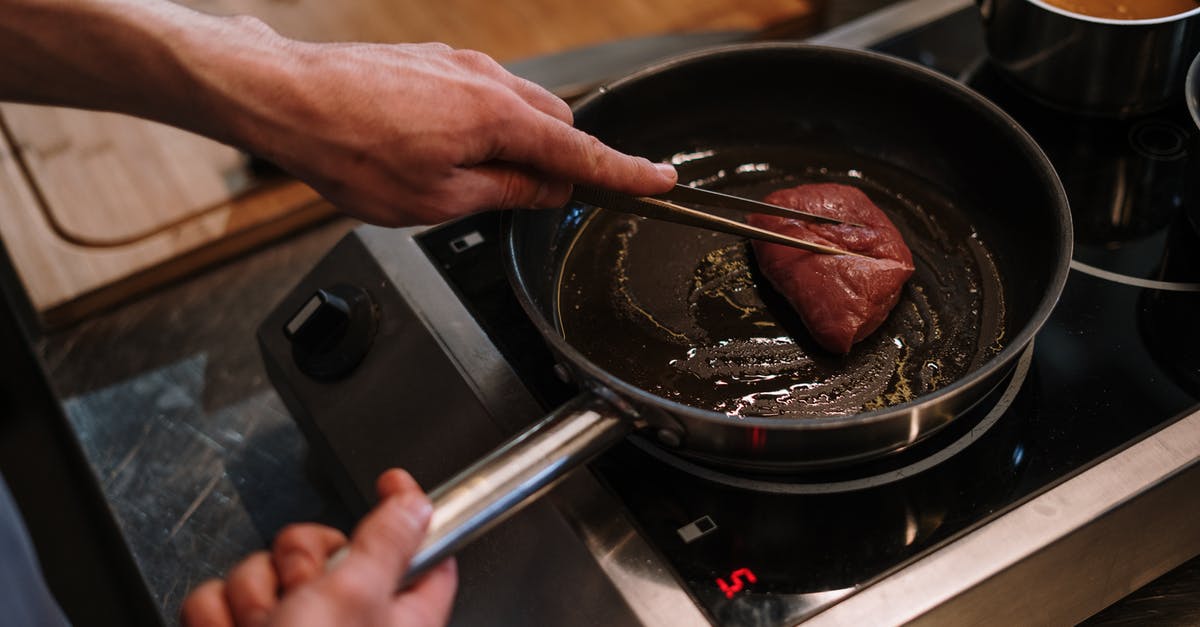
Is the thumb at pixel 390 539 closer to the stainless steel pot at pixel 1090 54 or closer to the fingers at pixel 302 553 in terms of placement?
the fingers at pixel 302 553

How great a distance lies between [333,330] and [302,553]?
321 mm

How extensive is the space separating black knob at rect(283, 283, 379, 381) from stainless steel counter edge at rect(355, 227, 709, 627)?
0.13ft

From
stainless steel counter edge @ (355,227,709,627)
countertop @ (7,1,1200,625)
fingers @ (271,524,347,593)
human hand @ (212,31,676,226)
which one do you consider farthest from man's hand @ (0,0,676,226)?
countertop @ (7,1,1200,625)

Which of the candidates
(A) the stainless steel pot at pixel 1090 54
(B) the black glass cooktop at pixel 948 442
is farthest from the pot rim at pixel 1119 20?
(B) the black glass cooktop at pixel 948 442

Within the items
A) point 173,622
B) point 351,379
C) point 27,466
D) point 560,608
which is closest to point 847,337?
point 560,608

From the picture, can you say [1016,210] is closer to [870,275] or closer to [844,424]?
[870,275]

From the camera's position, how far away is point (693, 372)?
805 mm

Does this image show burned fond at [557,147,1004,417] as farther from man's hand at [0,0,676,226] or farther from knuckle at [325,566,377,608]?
knuckle at [325,566,377,608]

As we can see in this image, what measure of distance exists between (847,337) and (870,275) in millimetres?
59

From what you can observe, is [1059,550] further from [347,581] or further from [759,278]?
[347,581]

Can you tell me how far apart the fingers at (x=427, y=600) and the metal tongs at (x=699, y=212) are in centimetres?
29

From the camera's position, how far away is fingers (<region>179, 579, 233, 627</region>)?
1.85ft

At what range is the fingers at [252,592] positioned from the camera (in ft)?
1.83

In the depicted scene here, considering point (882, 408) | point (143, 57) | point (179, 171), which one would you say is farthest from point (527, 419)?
point (179, 171)
